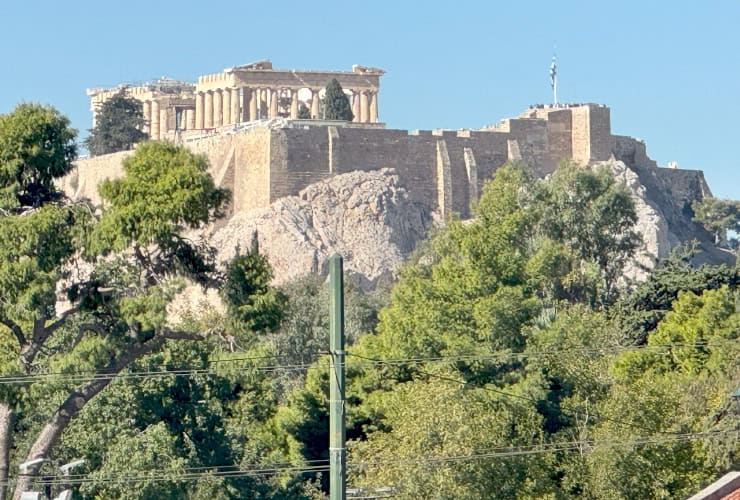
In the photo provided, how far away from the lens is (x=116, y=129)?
251 feet

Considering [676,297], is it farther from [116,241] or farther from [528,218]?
[116,241]

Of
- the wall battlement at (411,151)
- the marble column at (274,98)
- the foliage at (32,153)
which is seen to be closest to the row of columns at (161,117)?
the marble column at (274,98)

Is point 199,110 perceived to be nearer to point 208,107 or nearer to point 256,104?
point 208,107

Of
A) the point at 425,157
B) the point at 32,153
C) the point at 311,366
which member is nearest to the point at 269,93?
→ the point at 425,157

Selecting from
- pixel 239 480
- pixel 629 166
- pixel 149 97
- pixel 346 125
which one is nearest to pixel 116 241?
pixel 239 480

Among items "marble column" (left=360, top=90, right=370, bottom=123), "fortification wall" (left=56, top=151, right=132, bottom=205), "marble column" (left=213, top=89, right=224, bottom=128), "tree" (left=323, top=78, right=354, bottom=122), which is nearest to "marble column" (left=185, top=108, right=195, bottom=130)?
"marble column" (left=213, top=89, right=224, bottom=128)

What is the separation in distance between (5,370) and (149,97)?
60468 millimetres

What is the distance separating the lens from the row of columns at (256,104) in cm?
7556

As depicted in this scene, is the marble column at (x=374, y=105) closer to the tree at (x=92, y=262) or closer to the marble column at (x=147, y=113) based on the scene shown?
the marble column at (x=147, y=113)

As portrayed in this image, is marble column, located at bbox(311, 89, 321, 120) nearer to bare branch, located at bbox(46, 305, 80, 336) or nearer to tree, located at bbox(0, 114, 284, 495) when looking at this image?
tree, located at bbox(0, 114, 284, 495)

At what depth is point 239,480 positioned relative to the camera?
116 ft

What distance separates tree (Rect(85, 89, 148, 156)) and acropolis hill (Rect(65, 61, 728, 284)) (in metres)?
1.51

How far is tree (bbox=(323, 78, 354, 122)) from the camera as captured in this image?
7050 cm

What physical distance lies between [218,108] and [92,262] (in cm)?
5002
